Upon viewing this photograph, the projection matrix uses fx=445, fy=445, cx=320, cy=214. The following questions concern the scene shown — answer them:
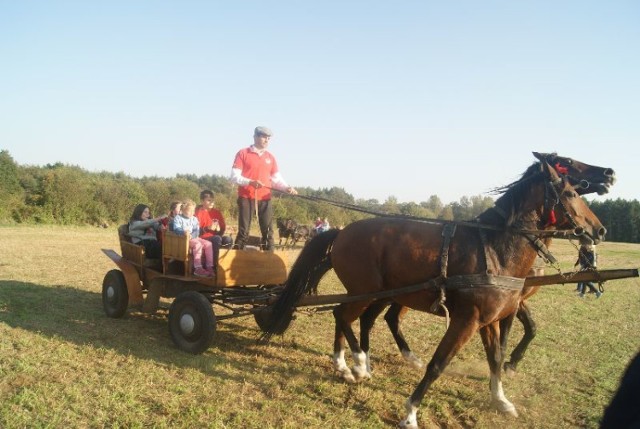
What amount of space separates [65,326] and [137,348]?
137cm

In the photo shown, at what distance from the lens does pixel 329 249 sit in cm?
517

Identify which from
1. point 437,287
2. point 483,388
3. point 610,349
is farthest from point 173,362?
point 610,349

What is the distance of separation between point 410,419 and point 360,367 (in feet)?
3.52

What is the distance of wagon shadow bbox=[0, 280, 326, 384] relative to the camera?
4.88m

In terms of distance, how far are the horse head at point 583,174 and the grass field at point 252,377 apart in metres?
2.09

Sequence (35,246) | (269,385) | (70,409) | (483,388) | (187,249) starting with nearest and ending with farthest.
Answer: (70,409)
(269,385)
(483,388)
(187,249)
(35,246)

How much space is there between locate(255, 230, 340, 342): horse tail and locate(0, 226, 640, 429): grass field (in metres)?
0.46

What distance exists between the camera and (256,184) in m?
5.53

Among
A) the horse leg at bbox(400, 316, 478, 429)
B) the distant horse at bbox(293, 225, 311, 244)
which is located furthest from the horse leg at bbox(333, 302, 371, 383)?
the distant horse at bbox(293, 225, 311, 244)

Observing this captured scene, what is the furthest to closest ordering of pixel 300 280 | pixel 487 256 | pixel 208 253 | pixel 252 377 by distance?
pixel 208 253
pixel 300 280
pixel 252 377
pixel 487 256

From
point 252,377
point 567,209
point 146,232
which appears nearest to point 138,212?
point 146,232

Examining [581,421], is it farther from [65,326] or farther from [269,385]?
[65,326]

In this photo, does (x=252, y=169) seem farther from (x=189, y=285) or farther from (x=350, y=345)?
(x=350, y=345)

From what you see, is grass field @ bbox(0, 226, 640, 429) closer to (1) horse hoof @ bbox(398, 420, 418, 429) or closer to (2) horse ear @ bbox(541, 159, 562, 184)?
(1) horse hoof @ bbox(398, 420, 418, 429)
